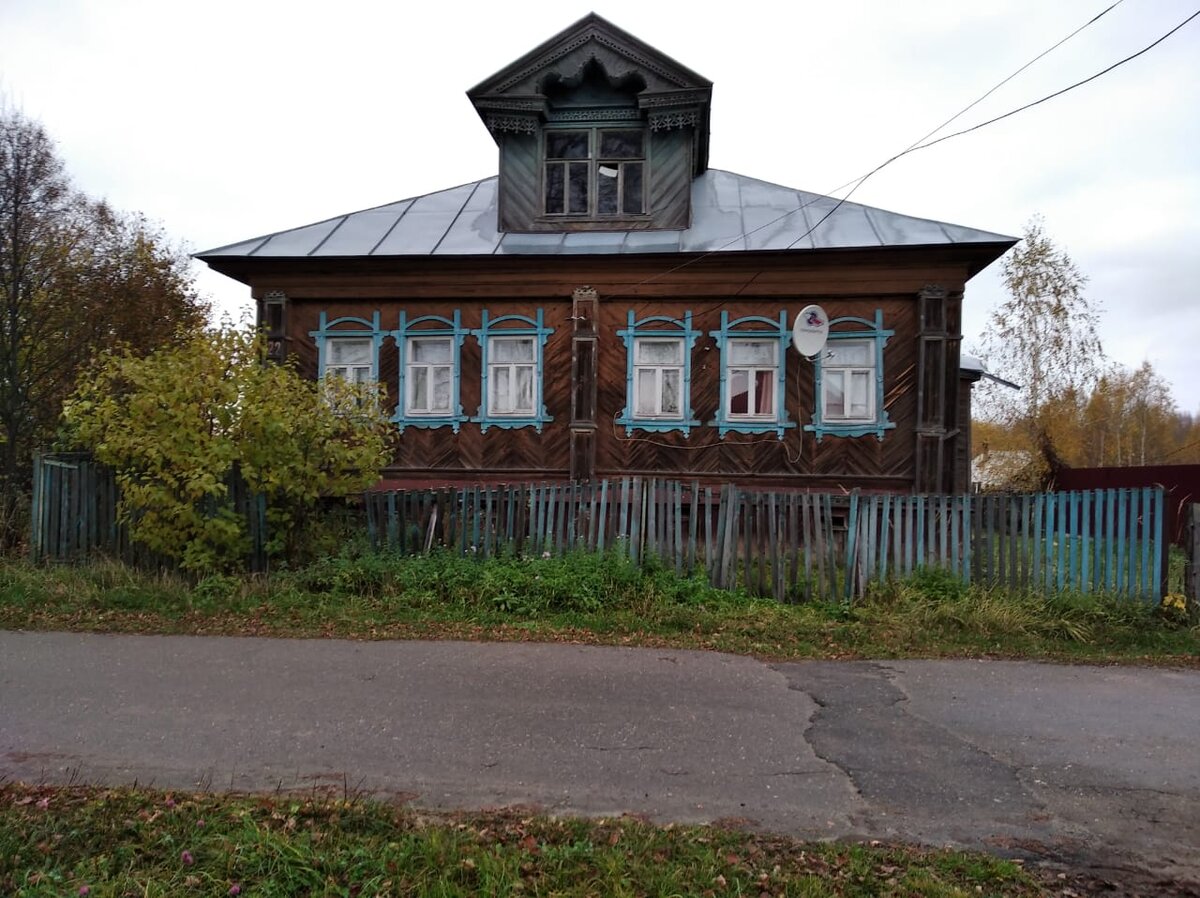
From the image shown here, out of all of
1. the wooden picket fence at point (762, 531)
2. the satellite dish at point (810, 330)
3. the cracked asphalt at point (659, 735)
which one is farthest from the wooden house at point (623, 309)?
the cracked asphalt at point (659, 735)

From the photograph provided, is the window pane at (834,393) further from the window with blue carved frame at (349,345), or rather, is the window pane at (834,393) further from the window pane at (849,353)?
the window with blue carved frame at (349,345)

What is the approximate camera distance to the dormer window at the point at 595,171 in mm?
13594

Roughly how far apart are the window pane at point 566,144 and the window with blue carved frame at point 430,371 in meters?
3.62

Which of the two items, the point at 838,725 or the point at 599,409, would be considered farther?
the point at 599,409

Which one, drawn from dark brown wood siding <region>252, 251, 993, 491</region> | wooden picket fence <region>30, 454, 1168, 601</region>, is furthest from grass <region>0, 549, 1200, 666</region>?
dark brown wood siding <region>252, 251, 993, 491</region>

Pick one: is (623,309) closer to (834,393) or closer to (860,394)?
(834,393)

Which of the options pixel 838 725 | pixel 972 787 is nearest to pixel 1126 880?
pixel 972 787

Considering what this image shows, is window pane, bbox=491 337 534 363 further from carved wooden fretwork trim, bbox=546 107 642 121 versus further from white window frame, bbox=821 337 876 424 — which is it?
white window frame, bbox=821 337 876 424

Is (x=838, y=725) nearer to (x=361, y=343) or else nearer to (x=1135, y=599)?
(x=1135, y=599)

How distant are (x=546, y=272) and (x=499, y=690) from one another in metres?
8.77

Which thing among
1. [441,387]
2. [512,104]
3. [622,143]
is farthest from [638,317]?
[512,104]

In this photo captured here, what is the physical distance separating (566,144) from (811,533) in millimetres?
8952

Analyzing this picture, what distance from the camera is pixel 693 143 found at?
13.6m

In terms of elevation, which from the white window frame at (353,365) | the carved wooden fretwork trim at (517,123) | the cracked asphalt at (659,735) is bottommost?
the cracked asphalt at (659,735)
